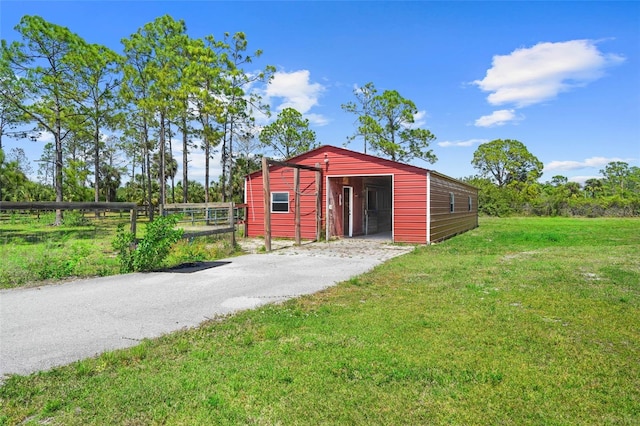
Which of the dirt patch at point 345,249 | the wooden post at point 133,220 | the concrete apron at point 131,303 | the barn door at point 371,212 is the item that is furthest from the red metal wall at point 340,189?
the wooden post at point 133,220

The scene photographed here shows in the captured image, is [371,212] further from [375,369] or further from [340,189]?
[375,369]

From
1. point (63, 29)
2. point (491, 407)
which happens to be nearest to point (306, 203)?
point (491, 407)

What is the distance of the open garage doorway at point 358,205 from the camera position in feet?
49.5

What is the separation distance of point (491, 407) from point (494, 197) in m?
35.4

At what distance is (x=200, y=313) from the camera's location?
4.84 meters

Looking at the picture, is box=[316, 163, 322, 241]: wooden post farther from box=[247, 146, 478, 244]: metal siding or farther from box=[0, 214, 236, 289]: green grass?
box=[0, 214, 236, 289]: green grass

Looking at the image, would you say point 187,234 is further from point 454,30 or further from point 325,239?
point 454,30

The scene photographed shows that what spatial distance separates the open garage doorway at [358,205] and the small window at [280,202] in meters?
1.72

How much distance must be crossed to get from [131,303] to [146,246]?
2.50m

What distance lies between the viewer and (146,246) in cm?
756

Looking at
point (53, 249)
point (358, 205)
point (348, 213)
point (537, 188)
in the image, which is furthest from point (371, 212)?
point (537, 188)

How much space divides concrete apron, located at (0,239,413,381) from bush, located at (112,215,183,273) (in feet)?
1.32

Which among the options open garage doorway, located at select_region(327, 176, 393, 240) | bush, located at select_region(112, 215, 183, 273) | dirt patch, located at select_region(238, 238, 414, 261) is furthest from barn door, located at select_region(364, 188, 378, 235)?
bush, located at select_region(112, 215, 183, 273)

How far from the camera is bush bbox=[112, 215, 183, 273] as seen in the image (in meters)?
7.56
